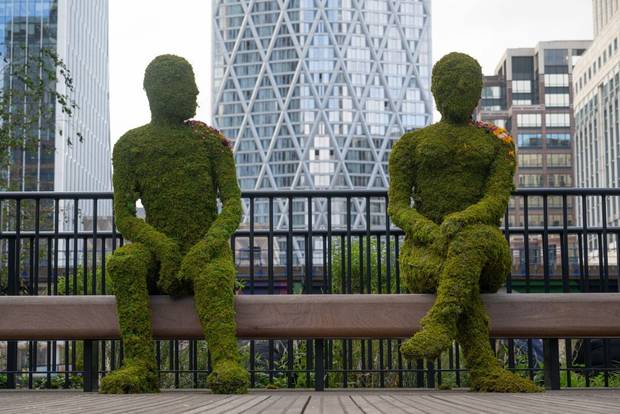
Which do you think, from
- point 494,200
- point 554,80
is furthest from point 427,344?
point 554,80

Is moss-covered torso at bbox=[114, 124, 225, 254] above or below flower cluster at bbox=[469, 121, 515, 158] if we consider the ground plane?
below

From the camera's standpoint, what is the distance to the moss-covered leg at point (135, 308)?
5.28 metres

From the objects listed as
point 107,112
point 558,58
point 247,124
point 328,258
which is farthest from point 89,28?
point 328,258

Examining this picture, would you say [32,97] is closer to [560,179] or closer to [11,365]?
[11,365]

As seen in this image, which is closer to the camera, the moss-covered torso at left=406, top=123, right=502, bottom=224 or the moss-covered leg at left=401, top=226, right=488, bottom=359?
the moss-covered leg at left=401, top=226, right=488, bottom=359

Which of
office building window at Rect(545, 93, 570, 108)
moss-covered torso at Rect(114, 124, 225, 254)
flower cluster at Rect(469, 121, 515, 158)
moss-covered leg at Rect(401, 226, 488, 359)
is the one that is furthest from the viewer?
office building window at Rect(545, 93, 570, 108)

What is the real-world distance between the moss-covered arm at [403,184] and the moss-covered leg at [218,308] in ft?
3.70

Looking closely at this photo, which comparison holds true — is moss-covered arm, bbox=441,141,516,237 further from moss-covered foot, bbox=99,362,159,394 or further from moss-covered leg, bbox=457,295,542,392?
moss-covered foot, bbox=99,362,159,394

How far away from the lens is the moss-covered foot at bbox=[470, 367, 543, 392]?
5.01 meters

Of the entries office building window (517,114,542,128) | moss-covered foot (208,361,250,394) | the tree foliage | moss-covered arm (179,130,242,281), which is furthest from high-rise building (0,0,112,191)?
moss-covered foot (208,361,250,394)

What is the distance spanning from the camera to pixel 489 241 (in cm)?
538

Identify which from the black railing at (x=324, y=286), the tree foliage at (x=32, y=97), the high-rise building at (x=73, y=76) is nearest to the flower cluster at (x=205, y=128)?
the black railing at (x=324, y=286)

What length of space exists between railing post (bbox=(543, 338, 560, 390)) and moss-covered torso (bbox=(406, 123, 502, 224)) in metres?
1.05

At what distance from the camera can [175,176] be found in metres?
5.91
